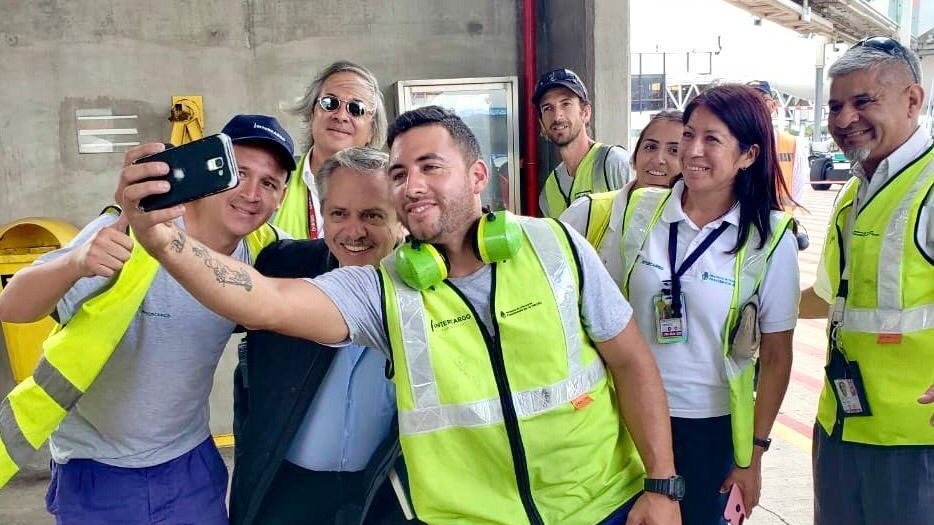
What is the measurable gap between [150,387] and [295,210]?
1161 millimetres

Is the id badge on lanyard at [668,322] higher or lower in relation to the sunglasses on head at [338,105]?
lower

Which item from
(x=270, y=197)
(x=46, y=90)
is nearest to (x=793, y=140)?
(x=270, y=197)

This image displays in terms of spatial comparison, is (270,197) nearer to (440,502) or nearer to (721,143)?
(440,502)

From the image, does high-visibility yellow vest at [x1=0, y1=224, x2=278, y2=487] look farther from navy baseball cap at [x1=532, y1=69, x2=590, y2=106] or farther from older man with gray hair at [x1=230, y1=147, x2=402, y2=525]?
navy baseball cap at [x1=532, y1=69, x2=590, y2=106]

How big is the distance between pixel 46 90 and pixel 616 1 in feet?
12.5

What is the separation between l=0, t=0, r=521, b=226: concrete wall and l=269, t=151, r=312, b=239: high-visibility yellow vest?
2.06 meters

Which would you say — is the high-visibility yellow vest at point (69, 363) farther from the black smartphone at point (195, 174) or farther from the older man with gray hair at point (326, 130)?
the older man with gray hair at point (326, 130)

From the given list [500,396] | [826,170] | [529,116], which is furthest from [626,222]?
[826,170]

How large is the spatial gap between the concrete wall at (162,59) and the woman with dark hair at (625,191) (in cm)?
232

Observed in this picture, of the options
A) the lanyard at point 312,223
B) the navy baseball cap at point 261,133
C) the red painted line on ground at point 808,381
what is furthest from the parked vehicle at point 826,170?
the navy baseball cap at point 261,133

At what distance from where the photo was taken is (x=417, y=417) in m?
1.59

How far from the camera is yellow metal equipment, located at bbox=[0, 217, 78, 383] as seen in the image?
4230 millimetres

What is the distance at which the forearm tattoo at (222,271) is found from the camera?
1.36 m

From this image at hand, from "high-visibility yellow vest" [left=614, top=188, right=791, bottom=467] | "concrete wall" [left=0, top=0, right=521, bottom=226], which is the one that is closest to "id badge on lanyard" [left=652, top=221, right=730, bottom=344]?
"high-visibility yellow vest" [left=614, top=188, right=791, bottom=467]
